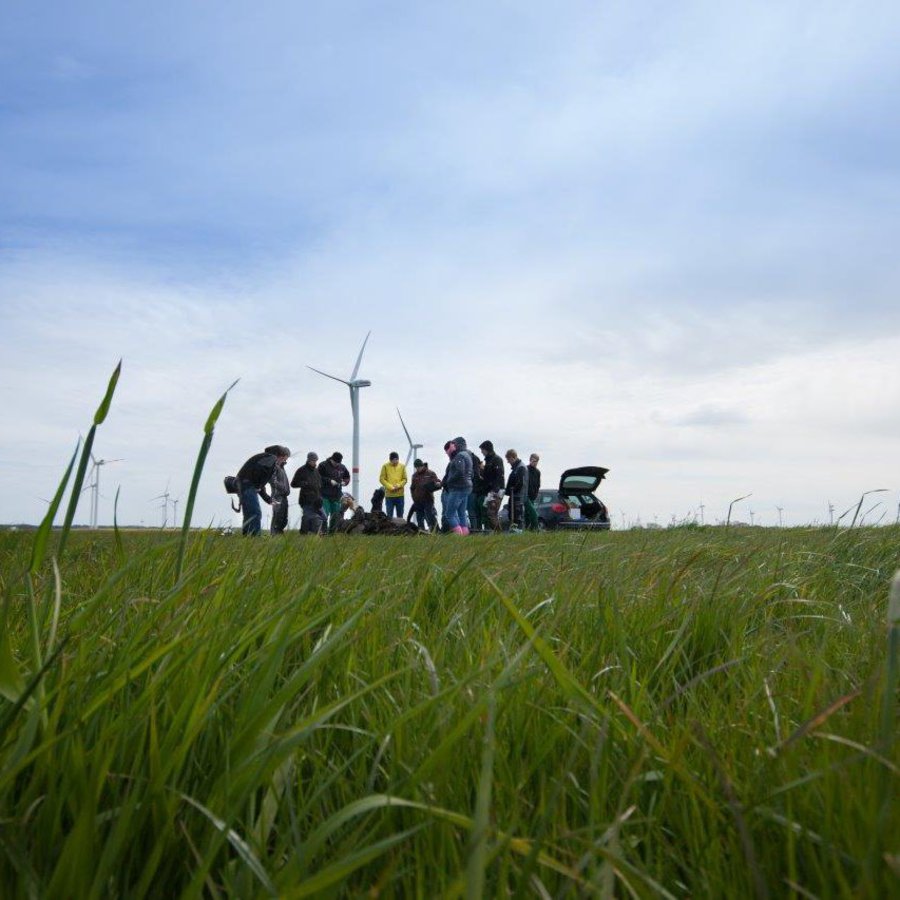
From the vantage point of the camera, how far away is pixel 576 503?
2859cm

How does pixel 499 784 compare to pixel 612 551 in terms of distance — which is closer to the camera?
pixel 499 784

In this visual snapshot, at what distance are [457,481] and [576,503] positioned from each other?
9968 mm

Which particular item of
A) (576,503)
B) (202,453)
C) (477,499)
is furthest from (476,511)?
(202,453)

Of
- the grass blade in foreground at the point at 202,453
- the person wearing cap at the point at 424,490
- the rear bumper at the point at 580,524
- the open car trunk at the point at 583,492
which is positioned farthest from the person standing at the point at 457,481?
the grass blade in foreground at the point at 202,453

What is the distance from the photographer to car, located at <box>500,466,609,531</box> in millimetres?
27984

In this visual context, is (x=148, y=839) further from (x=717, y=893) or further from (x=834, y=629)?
(x=834, y=629)

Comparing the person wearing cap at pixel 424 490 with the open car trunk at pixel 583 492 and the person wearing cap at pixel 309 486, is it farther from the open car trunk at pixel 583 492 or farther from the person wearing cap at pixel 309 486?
the open car trunk at pixel 583 492

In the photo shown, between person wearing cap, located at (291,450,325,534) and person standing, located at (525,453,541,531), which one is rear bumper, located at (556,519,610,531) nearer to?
person standing, located at (525,453,541,531)

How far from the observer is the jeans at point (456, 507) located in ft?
63.8

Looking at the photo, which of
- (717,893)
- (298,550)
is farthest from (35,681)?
(298,550)

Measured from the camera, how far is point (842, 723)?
1.46 m

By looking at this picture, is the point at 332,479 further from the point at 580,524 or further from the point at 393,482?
the point at 580,524

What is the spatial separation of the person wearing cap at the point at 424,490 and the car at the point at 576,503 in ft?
19.1

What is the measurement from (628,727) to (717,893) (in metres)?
0.53
